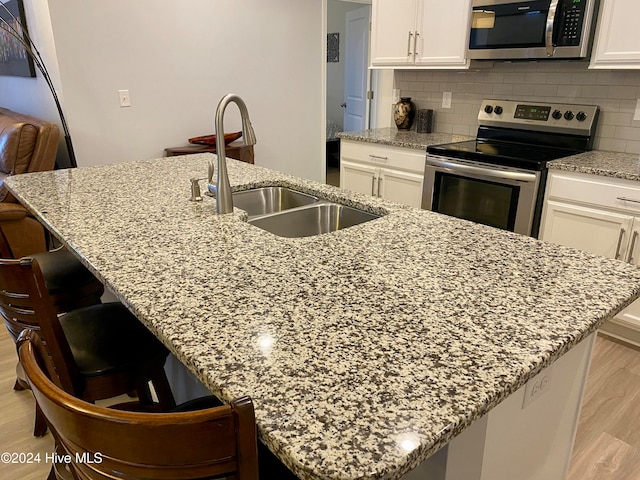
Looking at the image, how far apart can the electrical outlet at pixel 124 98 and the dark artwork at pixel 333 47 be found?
391 centimetres

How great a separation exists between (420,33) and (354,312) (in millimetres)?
2931

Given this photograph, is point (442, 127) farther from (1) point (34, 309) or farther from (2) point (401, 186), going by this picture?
(1) point (34, 309)

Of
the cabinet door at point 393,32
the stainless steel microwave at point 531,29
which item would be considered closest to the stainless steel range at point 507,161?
the stainless steel microwave at point 531,29

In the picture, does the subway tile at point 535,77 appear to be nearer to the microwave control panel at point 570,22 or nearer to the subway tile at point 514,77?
the subway tile at point 514,77

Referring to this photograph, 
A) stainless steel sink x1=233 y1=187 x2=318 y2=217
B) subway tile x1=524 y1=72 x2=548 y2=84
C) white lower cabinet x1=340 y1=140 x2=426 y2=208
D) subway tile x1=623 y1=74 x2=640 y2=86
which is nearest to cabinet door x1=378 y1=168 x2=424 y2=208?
white lower cabinet x1=340 y1=140 x2=426 y2=208

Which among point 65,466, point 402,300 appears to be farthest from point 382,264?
point 65,466

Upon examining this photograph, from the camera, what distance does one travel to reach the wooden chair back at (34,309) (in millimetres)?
1104

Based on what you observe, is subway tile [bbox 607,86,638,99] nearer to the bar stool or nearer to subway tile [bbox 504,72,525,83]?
subway tile [bbox 504,72,525,83]

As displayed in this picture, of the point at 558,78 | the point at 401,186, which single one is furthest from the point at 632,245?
the point at 401,186

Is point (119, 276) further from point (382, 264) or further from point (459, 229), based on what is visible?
point (459, 229)

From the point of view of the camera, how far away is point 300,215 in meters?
1.81

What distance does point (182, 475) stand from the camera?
0.63m

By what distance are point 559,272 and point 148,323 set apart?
946mm

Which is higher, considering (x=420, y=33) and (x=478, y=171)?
(x=420, y=33)
